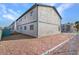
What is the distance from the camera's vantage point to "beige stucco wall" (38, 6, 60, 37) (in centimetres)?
243

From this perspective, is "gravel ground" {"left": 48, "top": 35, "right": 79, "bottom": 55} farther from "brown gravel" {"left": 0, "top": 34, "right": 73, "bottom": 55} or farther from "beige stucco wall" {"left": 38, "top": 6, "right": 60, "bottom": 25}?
"beige stucco wall" {"left": 38, "top": 6, "right": 60, "bottom": 25}

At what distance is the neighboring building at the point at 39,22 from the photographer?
243 cm

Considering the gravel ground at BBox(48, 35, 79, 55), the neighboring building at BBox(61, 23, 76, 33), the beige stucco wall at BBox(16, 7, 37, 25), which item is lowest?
the gravel ground at BBox(48, 35, 79, 55)

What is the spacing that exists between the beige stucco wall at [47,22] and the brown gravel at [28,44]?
68mm

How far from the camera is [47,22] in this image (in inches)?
96.0

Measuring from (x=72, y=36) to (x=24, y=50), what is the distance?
63cm

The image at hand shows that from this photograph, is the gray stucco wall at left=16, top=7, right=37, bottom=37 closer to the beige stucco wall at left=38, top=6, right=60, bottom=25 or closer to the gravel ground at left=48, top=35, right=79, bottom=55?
the beige stucco wall at left=38, top=6, right=60, bottom=25

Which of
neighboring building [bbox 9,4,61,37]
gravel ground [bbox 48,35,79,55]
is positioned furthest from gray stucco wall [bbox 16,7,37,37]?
gravel ground [bbox 48,35,79,55]

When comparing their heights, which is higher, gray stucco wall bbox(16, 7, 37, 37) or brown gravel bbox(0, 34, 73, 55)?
gray stucco wall bbox(16, 7, 37, 37)

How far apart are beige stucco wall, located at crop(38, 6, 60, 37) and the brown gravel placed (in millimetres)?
68

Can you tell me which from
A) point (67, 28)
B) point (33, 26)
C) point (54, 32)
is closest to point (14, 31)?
point (33, 26)

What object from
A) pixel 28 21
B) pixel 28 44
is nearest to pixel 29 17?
pixel 28 21

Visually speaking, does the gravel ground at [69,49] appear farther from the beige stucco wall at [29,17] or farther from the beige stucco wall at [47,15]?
the beige stucco wall at [29,17]
